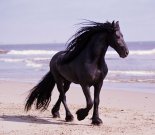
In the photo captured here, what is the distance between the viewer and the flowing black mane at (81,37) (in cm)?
865

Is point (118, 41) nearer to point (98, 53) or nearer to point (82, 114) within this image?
point (98, 53)

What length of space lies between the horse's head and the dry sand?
4.52 feet

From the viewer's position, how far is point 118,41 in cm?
832

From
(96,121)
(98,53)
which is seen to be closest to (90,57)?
(98,53)

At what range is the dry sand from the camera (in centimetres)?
788

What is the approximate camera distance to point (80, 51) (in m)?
8.80

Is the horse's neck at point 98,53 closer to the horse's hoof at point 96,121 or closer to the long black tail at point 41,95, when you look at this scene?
the horse's hoof at point 96,121

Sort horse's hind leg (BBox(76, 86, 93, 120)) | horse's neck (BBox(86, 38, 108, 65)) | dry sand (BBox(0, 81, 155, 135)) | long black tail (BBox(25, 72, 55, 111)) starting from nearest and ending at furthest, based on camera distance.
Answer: dry sand (BBox(0, 81, 155, 135)) < horse's hind leg (BBox(76, 86, 93, 120)) < horse's neck (BBox(86, 38, 108, 65)) < long black tail (BBox(25, 72, 55, 111))

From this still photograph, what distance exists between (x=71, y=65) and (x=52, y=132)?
1657mm

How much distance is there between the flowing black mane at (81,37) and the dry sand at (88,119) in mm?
1377

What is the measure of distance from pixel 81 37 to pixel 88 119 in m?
1.75

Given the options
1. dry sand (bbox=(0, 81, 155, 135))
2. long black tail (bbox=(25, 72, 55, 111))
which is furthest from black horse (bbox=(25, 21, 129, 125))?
long black tail (bbox=(25, 72, 55, 111))

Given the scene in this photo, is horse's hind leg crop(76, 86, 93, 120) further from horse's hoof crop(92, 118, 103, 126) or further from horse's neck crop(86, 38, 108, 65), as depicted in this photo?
horse's neck crop(86, 38, 108, 65)

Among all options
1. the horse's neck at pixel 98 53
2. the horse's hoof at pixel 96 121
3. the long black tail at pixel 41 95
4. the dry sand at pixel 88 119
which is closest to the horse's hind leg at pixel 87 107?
the dry sand at pixel 88 119
